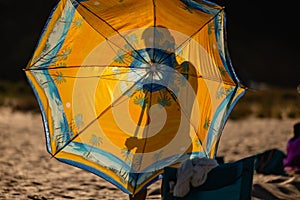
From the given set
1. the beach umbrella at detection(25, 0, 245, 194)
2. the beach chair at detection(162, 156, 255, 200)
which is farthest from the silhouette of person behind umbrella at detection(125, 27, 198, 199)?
the beach chair at detection(162, 156, 255, 200)

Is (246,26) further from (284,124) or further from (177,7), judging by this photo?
(177,7)

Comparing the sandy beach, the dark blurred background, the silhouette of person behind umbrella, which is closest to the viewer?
the silhouette of person behind umbrella

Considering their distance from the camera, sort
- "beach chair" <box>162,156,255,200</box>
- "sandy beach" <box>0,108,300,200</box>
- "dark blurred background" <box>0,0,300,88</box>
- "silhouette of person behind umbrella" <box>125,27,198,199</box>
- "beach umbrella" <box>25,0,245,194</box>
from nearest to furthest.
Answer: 1. "beach chair" <box>162,156,255,200</box>
2. "beach umbrella" <box>25,0,245,194</box>
3. "silhouette of person behind umbrella" <box>125,27,198,199</box>
4. "sandy beach" <box>0,108,300,200</box>
5. "dark blurred background" <box>0,0,300,88</box>

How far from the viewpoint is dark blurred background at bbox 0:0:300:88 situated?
4066cm

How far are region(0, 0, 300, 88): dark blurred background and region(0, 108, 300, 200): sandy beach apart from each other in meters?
22.0

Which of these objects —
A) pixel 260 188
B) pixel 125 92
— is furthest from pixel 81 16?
pixel 260 188

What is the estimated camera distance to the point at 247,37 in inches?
2034

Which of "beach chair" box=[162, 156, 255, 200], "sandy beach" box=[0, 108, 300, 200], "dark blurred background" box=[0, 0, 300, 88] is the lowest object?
"beach chair" box=[162, 156, 255, 200]

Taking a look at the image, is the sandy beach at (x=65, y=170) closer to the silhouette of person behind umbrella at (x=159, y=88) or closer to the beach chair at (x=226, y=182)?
the silhouette of person behind umbrella at (x=159, y=88)

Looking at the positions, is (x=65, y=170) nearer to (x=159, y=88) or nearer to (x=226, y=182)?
(x=159, y=88)

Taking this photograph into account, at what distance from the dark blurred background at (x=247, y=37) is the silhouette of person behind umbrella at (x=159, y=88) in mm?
29457

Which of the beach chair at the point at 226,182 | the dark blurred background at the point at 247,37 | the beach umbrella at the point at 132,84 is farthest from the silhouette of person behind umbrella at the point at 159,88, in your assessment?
the dark blurred background at the point at 247,37

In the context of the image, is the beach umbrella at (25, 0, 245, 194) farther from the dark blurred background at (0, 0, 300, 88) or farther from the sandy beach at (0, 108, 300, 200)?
the dark blurred background at (0, 0, 300, 88)

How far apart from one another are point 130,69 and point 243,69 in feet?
120
